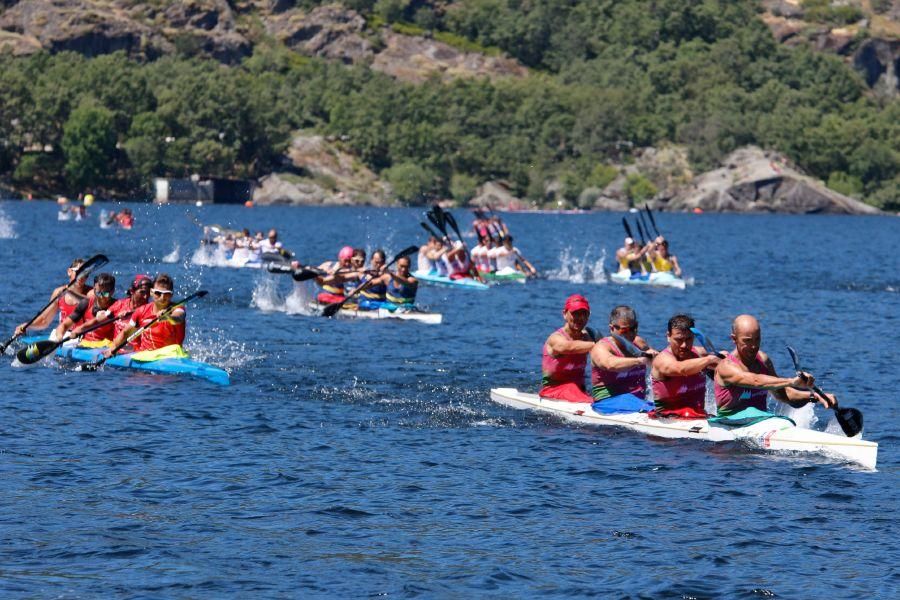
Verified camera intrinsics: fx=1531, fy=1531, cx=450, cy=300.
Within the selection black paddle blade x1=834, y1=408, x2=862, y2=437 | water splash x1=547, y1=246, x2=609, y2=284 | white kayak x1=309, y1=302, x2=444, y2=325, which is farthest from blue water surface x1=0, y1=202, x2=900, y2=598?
water splash x1=547, y1=246, x2=609, y2=284

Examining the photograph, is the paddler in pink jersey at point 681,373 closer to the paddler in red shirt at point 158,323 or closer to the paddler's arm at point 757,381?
the paddler's arm at point 757,381

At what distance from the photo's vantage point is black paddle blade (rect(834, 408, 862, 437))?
71.4 feet

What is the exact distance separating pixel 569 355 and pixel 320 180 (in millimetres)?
154710

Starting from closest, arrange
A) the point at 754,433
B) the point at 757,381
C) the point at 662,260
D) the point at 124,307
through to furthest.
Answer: the point at 757,381, the point at 754,433, the point at 124,307, the point at 662,260

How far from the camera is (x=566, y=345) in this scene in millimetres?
24422

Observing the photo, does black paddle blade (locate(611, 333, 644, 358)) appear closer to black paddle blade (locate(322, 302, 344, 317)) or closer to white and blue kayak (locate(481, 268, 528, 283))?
black paddle blade (locate(322, 302, 344, 317))

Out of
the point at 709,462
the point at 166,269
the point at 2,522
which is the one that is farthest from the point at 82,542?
the point at 166,269

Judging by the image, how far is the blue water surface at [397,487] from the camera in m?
16.3

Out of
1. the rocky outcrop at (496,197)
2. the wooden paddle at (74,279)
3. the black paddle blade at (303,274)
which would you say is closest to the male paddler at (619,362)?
the wooden paddle at (74,279)

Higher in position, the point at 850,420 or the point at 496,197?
the point at 496,197

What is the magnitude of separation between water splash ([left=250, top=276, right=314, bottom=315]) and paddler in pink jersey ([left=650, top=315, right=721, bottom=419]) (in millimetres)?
20137

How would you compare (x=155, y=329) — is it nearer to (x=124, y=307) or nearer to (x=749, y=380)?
(x=124, y=307)

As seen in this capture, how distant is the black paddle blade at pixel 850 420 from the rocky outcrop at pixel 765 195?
157789 millimetres

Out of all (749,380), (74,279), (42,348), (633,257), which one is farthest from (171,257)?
(749,380)
